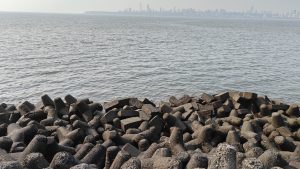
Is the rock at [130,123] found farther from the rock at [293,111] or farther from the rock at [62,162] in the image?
the rock at [293,111]

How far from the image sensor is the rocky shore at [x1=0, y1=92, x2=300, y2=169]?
688cm

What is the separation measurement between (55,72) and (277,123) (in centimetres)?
1744

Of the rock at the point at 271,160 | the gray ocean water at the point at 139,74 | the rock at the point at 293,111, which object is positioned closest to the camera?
the rock at the point at 271,160

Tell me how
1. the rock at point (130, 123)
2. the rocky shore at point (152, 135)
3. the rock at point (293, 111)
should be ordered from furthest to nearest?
1. the rock at point (293, 111)
2. the rock at point (130, 123)
3. the rocky shore at point (152, 135)

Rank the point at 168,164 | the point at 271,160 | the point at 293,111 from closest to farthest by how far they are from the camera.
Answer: the point at 168,164 < the point at 271,160 < the point at 293,111

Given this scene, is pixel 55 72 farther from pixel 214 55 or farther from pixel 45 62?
pixel 214 55

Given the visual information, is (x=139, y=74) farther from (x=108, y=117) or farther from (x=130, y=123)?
(x=130, y=123)

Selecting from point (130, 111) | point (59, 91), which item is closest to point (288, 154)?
point (130, 111)

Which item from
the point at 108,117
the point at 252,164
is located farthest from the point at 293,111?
the point at 252,164

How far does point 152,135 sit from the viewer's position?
402 inches

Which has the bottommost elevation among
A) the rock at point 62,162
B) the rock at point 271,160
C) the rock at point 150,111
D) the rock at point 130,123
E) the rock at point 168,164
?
the rock at point 130,123

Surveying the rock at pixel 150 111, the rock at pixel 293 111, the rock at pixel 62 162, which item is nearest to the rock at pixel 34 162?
the rock at pixel 62 162

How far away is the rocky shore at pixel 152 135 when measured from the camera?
6.88 m

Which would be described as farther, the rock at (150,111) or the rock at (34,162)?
the rock at (150,111)
